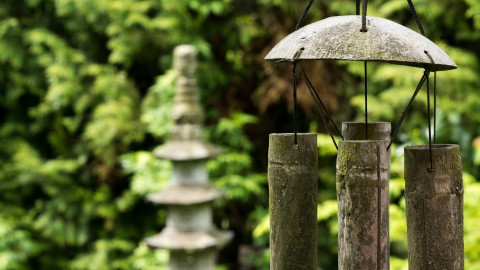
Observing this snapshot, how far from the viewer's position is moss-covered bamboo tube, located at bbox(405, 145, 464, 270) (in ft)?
4.91

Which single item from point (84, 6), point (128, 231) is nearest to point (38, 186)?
point (128, 231)

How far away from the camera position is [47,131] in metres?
7.41

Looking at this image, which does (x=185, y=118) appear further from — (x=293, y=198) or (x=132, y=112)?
(x=293, y=198)

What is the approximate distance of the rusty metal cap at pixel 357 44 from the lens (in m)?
1.39

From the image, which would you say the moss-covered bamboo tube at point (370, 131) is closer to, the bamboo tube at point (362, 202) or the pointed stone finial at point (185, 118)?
the bamboo tube at point (362, 202)

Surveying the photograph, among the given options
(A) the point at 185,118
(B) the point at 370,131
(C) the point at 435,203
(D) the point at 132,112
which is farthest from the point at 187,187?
(C) the point at 435,203

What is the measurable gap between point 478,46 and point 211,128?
2335 mm

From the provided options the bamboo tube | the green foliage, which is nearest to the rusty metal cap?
the bamboo tube

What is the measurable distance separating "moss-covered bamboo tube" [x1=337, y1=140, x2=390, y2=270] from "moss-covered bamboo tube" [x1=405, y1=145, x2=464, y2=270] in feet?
0.34

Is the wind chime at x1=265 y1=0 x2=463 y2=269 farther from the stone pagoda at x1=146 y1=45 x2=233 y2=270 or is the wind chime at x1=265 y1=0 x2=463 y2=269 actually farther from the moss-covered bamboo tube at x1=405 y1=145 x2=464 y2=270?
the stone pagoda at x1=146 y1=45 x2=233 y2=270

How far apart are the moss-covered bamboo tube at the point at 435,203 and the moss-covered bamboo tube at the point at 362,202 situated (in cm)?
10

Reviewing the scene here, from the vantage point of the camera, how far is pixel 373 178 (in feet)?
4.63

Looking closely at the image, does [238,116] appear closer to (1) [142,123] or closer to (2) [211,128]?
(2) [211,128]

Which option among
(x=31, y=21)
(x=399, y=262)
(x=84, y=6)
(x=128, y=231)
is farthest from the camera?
(x=31, y=21)
